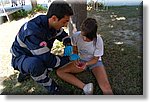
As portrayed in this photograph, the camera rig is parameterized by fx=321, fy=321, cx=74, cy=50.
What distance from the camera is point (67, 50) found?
4.29 ft

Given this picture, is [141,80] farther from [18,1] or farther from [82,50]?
[18,1]

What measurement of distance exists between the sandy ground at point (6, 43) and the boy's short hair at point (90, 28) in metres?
0.24

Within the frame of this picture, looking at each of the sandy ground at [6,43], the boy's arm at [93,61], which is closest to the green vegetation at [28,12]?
the sandy ground at [6,43]

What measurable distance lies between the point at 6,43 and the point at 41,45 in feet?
0.80

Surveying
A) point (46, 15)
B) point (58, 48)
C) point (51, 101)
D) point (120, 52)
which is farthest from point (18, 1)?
point (120, 52)

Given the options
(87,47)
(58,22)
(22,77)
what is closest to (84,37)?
(87,47)

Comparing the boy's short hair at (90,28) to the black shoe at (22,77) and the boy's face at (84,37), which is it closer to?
the boy's face at (84,37)

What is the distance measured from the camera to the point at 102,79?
1309mm

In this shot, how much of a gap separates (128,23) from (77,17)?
23 centimetres

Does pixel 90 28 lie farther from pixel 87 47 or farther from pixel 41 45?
pixel 41 45

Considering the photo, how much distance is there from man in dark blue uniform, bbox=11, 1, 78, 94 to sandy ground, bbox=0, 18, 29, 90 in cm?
6

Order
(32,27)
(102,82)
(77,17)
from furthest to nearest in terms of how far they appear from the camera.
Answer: (77,17)
(102,82)
(32,27)

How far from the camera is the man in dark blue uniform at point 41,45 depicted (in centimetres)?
117

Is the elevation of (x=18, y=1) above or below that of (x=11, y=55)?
above
